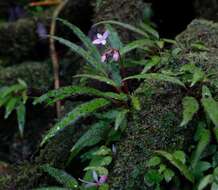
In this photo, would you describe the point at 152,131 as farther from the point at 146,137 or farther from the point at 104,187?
the point at 104,187

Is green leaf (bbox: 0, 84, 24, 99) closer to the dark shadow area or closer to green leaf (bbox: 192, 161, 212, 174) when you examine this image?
the dark shadow area

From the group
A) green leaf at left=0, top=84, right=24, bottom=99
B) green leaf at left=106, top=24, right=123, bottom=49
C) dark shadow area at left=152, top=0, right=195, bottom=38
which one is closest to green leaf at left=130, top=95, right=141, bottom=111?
green leaf at left=106, top=24, right=123, bottom=49

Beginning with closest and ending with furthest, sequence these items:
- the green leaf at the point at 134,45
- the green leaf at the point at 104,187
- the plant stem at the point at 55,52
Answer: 1. the green leaf at the point at 104,187
2. the green leaf at the point at 134,45
3. the plant stem at the point at 55,52

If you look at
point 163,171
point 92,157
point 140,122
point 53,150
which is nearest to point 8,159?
point 53,150

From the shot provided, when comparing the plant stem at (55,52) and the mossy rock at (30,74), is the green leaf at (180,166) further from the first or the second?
the mossy rock at (30,74)

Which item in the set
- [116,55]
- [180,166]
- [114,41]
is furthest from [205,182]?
[114,41]

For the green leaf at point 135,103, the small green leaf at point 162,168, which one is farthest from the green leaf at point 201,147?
the green leaf at point 135,103

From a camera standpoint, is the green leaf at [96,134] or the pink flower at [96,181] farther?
the green leaf at [96,134]

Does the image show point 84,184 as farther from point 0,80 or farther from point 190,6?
point 190,6
